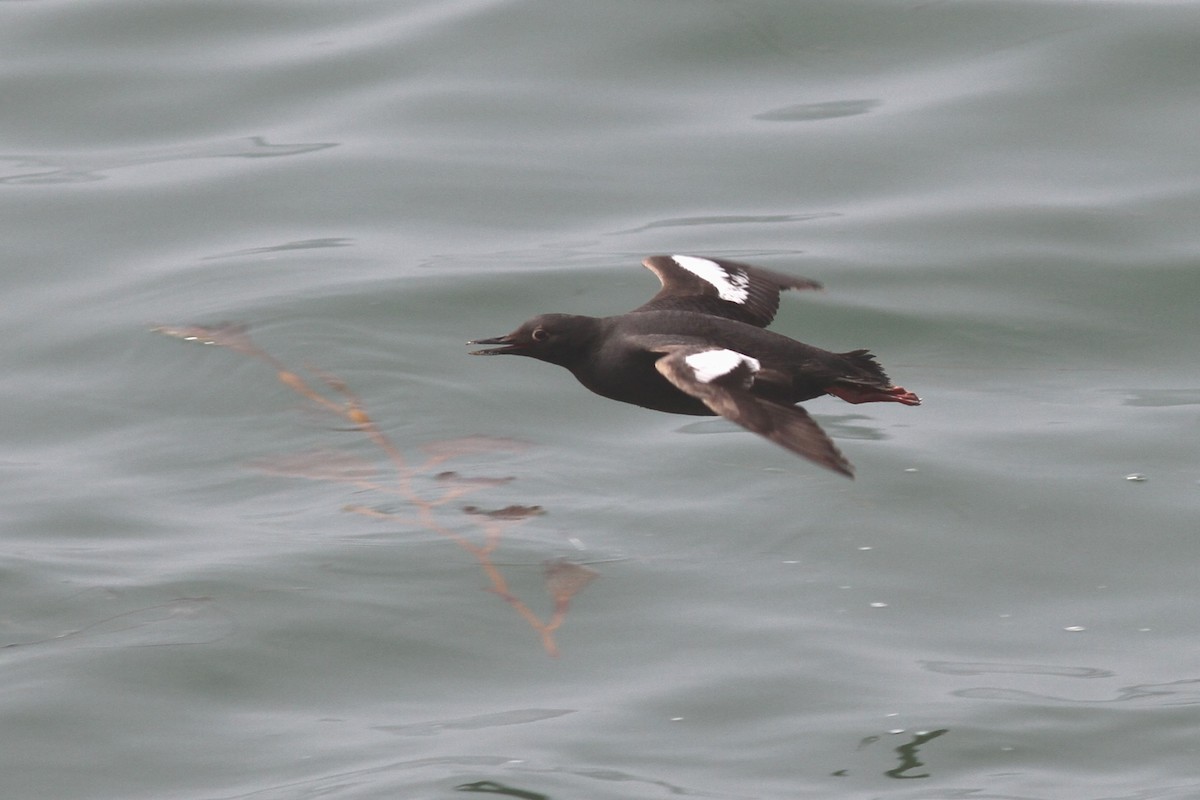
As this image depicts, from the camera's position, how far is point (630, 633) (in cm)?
908

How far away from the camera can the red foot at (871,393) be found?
6930 mm

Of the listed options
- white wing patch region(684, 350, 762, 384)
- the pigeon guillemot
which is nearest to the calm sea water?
the pigeon guillemot

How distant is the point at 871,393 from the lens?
23.0 feet

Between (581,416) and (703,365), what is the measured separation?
4.52 metres

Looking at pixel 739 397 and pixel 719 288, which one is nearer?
pixel 739 397

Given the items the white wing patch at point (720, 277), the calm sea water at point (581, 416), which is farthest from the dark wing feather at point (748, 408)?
the calm sea water at point (581, 416)

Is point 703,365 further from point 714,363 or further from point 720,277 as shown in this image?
point 720,277

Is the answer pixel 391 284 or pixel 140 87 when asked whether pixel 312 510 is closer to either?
pixel 391 284

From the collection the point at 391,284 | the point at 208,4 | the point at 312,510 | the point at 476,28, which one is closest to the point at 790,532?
→ the point at 312,510

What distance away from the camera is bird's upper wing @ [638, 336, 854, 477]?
6.07 m

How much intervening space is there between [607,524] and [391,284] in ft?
9.37

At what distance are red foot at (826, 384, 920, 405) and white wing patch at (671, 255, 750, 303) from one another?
93 cm

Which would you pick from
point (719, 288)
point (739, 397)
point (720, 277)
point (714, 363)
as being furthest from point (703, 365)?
point (720, 277)

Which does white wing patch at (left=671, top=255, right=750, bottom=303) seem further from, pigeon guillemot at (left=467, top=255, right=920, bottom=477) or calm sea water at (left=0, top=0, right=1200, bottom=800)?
calm sea water at (left=0, top=0, right=1200, bottom=800)
